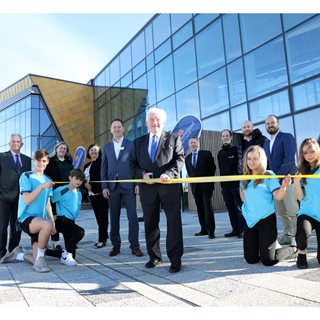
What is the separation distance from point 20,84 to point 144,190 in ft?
93.7

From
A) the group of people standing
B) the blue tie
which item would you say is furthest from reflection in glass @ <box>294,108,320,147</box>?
the blue tie

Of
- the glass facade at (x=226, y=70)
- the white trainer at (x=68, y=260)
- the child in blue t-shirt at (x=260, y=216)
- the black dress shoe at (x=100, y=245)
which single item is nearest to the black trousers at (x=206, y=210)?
the black dress shoe at (x=100, y=245)

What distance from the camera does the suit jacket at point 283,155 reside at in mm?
4434

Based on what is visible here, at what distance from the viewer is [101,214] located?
5703 millimetres

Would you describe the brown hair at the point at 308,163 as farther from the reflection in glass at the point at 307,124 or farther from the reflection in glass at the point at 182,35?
the reflection in glass at the point at 182,35

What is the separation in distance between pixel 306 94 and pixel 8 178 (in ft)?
29.1

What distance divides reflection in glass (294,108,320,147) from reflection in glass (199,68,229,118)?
3.40m

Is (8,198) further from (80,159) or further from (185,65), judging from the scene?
(185,65)

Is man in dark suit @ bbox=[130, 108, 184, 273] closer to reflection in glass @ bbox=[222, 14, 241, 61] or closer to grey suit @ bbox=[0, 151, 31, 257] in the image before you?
grey suit @ bbox=[0, 151, 31, 257]

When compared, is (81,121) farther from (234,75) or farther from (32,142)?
(234,75)

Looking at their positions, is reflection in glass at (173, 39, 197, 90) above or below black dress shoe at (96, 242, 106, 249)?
above

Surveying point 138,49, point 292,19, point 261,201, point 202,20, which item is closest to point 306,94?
point 292,19

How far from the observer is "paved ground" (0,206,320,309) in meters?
2.49

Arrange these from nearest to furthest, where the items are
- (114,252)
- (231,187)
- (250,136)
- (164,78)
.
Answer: (114,252)
(250,136)
(231,187)
(164,78)
